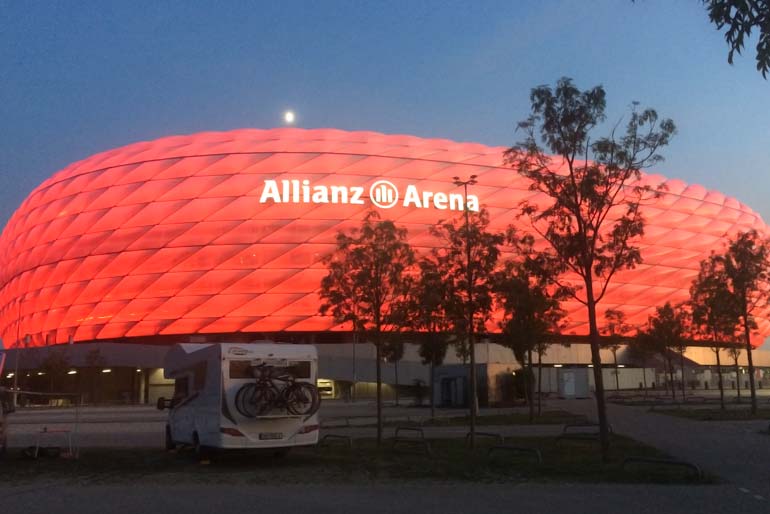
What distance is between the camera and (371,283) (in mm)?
21922

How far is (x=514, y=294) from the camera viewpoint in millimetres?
21594

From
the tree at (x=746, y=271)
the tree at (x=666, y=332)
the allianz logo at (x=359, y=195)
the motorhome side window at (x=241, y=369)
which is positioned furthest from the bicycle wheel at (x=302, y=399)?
the allianz logo at (x=359, y=195)

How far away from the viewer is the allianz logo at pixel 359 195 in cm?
6700

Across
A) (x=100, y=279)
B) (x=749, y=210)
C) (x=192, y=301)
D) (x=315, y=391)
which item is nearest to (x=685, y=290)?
(x=749, y=210)

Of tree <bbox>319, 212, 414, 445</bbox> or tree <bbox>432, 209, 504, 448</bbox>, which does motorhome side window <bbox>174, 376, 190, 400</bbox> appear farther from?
tree <bbox>432, 209, 504, 448</bbox>

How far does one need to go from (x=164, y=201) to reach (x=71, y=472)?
54.4m

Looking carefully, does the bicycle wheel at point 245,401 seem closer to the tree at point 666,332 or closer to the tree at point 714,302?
the tree at point 714,302

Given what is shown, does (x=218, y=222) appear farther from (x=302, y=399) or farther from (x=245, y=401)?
(x=245, y=401)

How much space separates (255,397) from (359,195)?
52.8m

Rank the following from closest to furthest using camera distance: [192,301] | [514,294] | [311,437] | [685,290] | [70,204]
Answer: [311,437] → [514,294] → [192,301] → [70,204] → [685,290]

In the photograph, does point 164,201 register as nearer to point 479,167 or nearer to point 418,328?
point 479,167

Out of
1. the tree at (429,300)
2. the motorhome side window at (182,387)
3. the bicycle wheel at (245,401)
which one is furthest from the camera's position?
the tree at (429,300)

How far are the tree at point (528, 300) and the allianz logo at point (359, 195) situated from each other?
3313 centimetres

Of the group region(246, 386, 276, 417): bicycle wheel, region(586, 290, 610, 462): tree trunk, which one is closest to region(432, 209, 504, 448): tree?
region(586, 290, 610, 462): tree trunk
